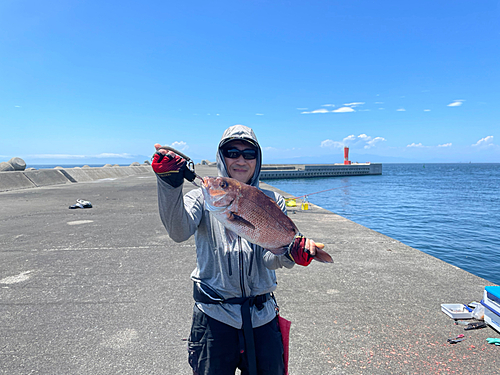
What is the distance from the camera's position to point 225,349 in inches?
82.2

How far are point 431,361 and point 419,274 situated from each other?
276cm

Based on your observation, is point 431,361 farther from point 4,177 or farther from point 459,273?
point 4,177

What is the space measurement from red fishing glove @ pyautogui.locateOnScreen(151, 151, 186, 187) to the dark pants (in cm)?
104

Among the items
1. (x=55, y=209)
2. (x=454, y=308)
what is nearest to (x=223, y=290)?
(x=454, y=308)

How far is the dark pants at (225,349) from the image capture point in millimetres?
2064

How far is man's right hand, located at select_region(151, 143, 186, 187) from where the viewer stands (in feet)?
6.63

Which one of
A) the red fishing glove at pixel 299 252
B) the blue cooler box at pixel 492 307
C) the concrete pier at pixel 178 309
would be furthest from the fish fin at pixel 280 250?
the blue cooler box at pixel 492 307

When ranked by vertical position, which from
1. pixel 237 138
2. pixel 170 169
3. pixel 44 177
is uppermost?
pixel 237 138

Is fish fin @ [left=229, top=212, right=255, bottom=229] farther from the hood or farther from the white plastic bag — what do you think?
the white plastic bag

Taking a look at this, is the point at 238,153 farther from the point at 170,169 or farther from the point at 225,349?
the point at 225,349

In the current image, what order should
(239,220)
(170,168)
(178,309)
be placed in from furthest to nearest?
(178,309), (170,168), (239,220)

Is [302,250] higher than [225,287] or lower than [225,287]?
higher

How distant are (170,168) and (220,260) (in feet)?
2.66

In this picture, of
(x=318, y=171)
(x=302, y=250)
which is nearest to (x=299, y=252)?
(x=302, y=250)
